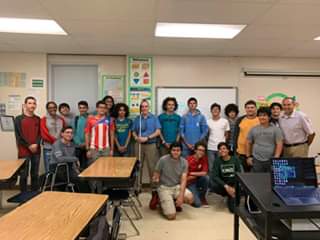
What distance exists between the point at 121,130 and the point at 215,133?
1519 millimetres

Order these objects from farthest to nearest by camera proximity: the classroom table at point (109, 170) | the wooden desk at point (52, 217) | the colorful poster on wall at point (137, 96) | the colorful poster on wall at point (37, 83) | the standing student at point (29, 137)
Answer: the colorful poster on wall at point (137, 96) → the colorful poster on wall at point (37, 83) → the standing student at point (29, 137) → the classroom table at point (109, 170) → the wooden desk at point (52, 217)

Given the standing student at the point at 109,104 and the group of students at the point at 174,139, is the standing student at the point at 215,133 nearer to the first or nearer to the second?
the group of students at the point at 174,139

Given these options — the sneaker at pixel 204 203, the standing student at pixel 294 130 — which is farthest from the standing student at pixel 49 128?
the standing student at pixel 294 130

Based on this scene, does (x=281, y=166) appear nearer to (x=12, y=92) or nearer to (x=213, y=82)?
(x=213, y=82)

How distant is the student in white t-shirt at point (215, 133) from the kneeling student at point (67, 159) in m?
2.11

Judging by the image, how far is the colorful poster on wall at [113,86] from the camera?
5586 mm

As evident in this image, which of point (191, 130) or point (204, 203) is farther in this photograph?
point (191, 130)

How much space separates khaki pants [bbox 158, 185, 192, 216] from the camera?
3969 mm

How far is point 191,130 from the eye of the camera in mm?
5195

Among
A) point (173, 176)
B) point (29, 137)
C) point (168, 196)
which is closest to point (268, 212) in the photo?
point (168, 196)

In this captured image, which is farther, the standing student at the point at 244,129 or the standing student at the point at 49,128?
the standing student at the point at 49,128

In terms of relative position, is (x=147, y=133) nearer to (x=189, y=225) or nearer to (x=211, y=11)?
(x=189, y=225)

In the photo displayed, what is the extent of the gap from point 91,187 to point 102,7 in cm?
218

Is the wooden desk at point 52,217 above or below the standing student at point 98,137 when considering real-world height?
below
